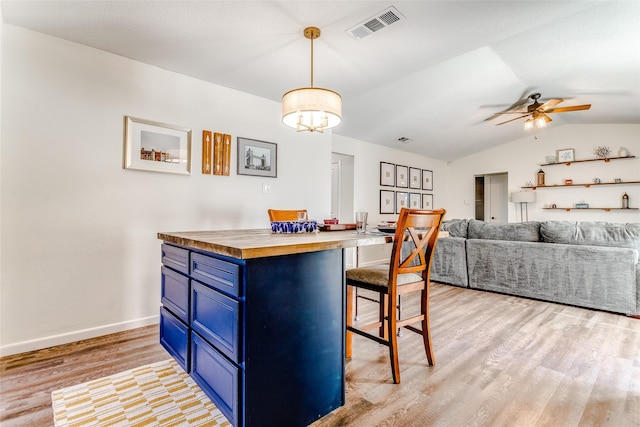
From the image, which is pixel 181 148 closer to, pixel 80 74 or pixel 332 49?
pixel 80 74

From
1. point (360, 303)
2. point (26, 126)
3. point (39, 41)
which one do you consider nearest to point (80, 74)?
point (39, 41)

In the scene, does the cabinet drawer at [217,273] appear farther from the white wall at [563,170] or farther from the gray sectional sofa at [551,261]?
the white wall at [563,170]

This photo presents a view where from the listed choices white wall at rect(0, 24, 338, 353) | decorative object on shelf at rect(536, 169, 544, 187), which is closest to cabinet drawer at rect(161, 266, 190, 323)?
white wall at rect(0, 24, 338, 353)

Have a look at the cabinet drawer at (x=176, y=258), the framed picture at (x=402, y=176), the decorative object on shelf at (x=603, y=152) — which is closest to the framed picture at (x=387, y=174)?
the framed picture at (x=402, y=176)

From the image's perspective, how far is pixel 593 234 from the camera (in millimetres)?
3139

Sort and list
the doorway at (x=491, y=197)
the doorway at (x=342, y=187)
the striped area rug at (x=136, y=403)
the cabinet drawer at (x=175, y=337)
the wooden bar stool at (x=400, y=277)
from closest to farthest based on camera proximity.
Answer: the striped area rug at (x=136, y=403)
the cabinet drawer at (x=175, y=337)
the wooden bar stool at (x=400, y=277)
the doorway at (x=342, y=187)
the doorway at (x=491, y=197)

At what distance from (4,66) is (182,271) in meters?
1.98

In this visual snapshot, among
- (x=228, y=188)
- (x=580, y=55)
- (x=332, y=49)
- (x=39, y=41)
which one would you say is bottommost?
(x=228, y=188)

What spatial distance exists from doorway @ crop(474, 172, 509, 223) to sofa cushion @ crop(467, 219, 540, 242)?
A: 4303 mm

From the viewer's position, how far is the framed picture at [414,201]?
664cm

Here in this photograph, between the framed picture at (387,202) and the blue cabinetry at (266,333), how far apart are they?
4.48 meters

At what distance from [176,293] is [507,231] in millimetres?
3607

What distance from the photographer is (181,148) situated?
289cm

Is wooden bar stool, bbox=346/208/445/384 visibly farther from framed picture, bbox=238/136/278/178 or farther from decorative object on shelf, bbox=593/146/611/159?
decorative object on shelf, bbox=593/146/611/159
